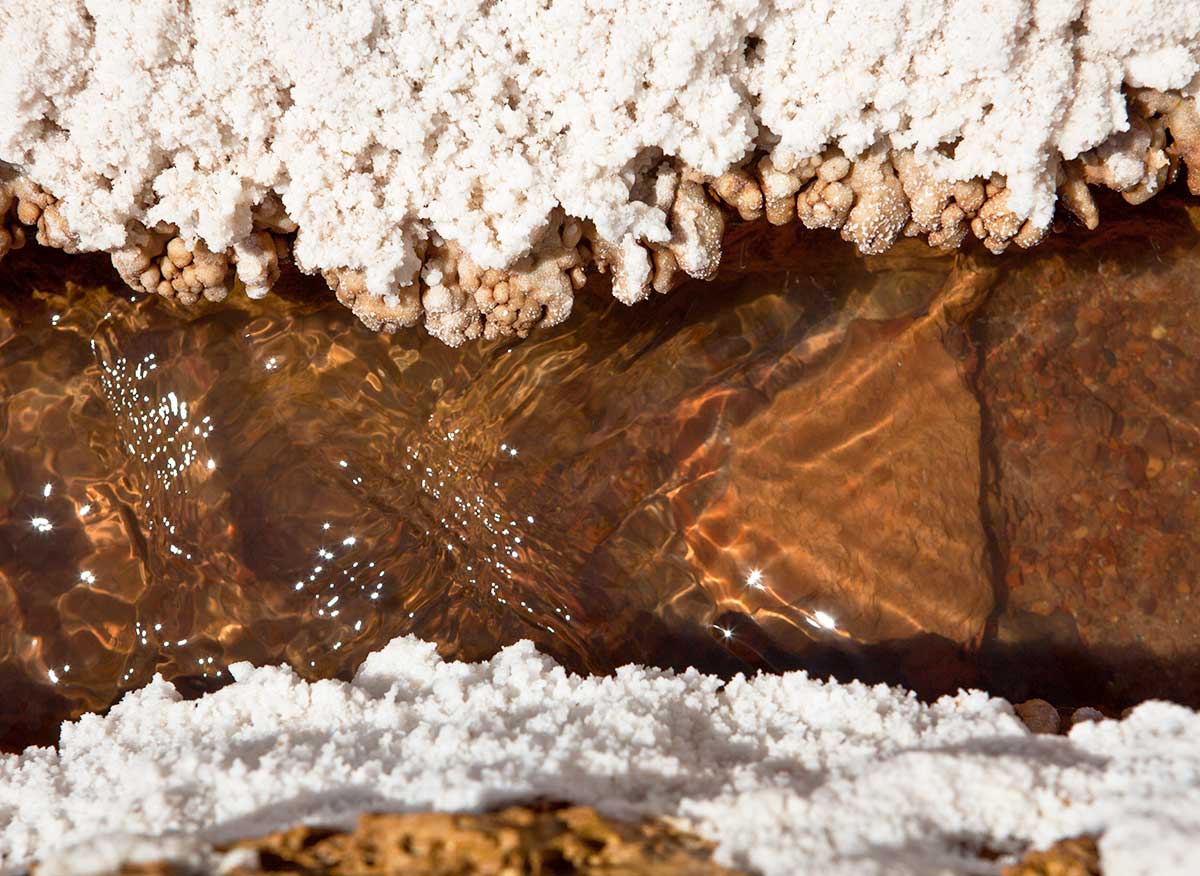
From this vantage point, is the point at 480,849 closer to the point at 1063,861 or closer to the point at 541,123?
the point at 1063,861

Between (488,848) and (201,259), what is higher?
(201,259)

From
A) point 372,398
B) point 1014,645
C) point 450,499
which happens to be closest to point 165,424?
point 372,398

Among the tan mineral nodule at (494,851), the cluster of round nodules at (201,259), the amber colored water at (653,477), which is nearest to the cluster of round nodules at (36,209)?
the cluster of round nodules at (201,259)

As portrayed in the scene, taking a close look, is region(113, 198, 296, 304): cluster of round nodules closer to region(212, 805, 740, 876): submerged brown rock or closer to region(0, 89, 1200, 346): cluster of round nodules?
region(0, 89, 1200, 346): cluster of round nodules

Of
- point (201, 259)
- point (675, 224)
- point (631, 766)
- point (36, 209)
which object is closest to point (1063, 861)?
point (631, 766)

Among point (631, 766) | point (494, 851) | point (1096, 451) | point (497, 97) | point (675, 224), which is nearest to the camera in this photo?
point (494, 851)

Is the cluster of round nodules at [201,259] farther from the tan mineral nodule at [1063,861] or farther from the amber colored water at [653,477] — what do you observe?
the tan mineral nodule at [1063,861]


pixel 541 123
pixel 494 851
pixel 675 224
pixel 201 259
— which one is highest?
pixel 541 123
